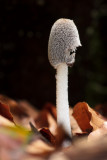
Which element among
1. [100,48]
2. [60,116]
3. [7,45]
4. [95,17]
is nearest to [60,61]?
[60,116]

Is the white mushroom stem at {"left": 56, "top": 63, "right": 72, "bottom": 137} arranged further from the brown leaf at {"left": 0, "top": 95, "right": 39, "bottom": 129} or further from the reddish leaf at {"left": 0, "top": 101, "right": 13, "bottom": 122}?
the brown leaf at {"left": 0, "top": 95, "right": 39, "bottom": 129}

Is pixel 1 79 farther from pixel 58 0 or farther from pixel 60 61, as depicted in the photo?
pixel 60 61

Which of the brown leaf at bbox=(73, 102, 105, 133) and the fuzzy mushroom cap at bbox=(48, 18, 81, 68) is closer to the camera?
the fuzzy mushroom cap at bbox=(48, 18, 81, 68)

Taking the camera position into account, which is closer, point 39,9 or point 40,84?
point 39,9

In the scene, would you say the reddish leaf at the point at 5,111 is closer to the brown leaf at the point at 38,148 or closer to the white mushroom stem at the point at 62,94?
the white mushroom stem at the point at 62,94

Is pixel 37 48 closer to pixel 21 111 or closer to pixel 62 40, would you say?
pixel 21 111

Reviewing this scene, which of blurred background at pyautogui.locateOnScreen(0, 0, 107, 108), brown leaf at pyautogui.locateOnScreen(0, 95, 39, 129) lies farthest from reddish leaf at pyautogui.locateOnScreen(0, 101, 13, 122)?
blurred background at pyautogui.locateOnScreen(0, 0, 107, 108)

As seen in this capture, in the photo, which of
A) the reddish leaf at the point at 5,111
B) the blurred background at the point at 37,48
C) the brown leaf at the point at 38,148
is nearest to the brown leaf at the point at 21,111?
the blurred background at the point at 37,48
